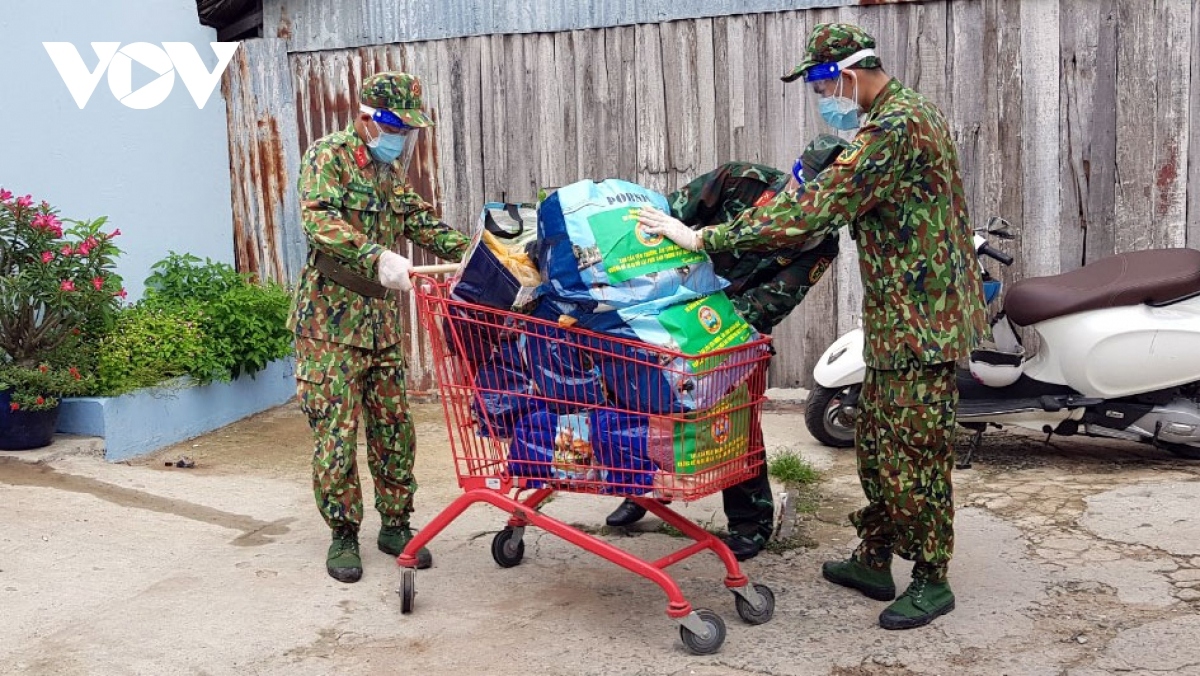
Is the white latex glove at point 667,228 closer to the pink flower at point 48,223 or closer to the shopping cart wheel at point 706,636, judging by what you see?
the shopping cart wheel at point 706,636

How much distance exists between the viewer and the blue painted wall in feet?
23.0

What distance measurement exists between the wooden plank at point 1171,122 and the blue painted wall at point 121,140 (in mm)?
5918

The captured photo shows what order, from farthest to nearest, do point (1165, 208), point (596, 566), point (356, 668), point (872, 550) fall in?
1. point (1165, 208)
2. point (596, 566)
3. point (872, 550)
4. point (356, 668)

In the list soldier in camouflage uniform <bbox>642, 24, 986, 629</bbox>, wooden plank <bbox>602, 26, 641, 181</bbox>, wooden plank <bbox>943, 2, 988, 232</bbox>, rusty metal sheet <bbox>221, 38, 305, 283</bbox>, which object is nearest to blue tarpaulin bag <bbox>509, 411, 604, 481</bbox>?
soldier in camouflage uniform <bbox>642, 24, 986, 629</bbox>

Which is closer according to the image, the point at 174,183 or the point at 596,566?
the point at 596,566

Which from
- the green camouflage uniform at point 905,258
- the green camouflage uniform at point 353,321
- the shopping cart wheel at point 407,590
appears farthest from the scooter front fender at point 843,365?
the shopping cart wheel at point 407,590

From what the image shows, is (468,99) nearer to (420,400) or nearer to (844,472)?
(420,400)

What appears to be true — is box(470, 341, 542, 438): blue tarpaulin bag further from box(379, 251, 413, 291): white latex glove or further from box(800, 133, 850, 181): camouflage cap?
box(800, 133, 850, 181): camouflage cap

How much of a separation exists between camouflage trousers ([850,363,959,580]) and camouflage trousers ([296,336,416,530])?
78.0 inches

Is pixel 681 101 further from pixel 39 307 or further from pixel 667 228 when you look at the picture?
pixel 39 307

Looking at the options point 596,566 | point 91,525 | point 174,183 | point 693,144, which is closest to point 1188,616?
point 596,566

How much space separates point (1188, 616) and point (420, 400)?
5.31 m

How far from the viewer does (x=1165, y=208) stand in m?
6.93

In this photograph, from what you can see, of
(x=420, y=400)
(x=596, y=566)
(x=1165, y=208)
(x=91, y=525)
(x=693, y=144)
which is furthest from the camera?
(x=420, y=400)
